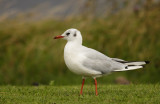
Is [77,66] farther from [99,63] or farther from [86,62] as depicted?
[99,63]

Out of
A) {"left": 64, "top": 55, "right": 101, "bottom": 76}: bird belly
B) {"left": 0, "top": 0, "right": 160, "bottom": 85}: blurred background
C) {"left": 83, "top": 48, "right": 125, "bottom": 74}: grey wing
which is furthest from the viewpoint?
{"left": 0, "top": 0, "right": 160, "bottom": 85}: blurred background

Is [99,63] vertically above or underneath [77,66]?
above

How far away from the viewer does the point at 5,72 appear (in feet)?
36.5

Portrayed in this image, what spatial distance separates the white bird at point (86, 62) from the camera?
592cm

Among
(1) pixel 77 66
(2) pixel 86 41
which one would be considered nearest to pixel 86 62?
(1) pixel 77 66

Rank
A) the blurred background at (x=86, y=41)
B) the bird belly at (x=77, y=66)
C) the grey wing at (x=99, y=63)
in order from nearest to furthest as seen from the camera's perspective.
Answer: the bird belly at (x=77, y=66)
the grey wing at (x=99, y=63)
the blurred background at (x=86, y=41)

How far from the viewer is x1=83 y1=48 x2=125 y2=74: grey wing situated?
237 inches

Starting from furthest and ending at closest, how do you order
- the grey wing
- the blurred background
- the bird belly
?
the blurred background → the grey wing → the bird belly

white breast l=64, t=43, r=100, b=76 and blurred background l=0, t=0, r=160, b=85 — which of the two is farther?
blurred background l=0, t=0, r=160, b=85

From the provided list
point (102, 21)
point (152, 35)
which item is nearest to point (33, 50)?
point (102, 21)

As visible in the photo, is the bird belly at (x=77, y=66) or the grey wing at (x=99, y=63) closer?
the bird belly at (x=77, y=66)

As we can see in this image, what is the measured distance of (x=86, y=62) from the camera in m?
5.95

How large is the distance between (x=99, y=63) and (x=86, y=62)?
27cm

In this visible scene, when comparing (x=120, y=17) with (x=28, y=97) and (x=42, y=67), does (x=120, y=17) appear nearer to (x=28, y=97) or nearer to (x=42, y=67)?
(x=42, y=67)
